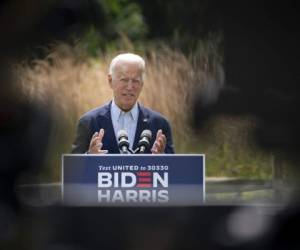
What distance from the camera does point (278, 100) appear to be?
3.91 meters

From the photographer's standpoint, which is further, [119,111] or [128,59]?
[119,111]

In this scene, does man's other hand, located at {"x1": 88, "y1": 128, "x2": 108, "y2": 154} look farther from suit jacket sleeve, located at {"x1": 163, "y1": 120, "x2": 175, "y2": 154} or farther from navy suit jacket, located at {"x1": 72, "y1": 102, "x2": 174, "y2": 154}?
suit jacket sleeve, located at {"x1": 163, "y1": 120, "x2": 175, "y2": 154}

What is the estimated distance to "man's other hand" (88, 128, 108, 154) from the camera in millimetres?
3969

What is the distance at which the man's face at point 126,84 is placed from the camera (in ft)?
12.8

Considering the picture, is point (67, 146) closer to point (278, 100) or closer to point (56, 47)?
point (56, 47)

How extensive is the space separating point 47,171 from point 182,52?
1.04 metres

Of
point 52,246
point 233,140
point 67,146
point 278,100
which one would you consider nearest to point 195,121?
point 233,140

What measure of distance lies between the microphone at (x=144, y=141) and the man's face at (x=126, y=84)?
174mm

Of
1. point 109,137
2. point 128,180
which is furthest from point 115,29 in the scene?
point 128,180

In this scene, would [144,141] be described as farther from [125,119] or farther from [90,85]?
[90,85]

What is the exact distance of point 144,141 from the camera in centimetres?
397

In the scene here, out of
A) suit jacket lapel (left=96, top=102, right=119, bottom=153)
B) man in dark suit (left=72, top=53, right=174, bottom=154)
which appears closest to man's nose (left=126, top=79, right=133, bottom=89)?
man in dark suit (left=72, top=53, right=174, bottom=154)

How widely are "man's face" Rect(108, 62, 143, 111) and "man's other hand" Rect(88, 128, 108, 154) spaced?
0.20 m

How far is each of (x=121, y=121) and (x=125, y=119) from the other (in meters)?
0.03
